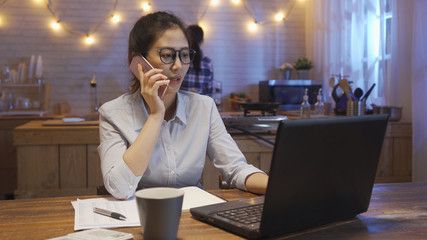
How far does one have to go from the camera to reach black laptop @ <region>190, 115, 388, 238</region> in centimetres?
82

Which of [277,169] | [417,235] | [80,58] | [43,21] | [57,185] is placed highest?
[43,21]

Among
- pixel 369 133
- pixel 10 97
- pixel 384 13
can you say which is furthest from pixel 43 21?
pixel 369 133

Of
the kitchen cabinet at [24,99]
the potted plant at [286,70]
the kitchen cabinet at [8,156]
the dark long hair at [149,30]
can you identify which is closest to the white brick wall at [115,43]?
the kitchen cabinet at [24,99]

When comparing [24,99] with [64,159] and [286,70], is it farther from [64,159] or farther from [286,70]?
[286,70]

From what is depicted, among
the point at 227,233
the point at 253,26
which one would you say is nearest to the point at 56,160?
the point at 227,233

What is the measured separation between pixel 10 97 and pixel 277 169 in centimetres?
474

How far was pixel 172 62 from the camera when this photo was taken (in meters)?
1.58

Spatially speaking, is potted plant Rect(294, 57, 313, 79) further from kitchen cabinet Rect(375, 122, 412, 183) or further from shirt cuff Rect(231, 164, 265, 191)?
shirt cuff Rect(231, 164, 265, 191)

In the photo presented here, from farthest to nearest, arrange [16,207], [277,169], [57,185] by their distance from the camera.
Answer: [57,185] < [16,207] < [277,169]

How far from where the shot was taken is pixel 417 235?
0.94 m

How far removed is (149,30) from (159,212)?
99 centimetres

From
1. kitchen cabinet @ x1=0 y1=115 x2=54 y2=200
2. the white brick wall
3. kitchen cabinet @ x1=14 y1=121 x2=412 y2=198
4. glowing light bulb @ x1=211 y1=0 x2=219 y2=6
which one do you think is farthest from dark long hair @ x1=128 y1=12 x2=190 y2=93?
glowing light bulb @ x1=211 y1=0 x2=219 y2=6

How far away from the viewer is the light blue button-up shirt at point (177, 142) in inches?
62.1

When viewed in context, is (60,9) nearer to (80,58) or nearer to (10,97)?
(80,58)
